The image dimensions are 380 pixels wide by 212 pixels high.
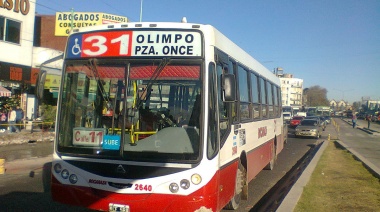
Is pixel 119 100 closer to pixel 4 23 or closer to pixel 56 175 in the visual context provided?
pixel 56 175

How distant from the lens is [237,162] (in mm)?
6566

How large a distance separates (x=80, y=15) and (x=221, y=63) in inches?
1266

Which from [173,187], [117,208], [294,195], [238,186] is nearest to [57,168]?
[117,208]

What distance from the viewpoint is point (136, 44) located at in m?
5.36

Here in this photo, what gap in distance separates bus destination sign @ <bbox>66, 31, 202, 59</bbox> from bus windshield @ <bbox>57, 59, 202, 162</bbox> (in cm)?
13

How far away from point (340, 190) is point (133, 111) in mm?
5798

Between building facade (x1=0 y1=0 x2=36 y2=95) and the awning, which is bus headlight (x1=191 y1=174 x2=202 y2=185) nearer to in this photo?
the awning

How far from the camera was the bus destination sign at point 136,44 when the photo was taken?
5.22 metres

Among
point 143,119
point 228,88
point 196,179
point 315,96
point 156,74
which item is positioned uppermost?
point 315,96

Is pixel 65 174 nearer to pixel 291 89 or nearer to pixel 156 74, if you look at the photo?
pixel 156 74

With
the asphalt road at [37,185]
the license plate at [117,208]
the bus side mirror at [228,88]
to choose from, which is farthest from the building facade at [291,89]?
the license plate at [117,208]

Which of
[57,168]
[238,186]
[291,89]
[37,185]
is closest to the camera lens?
[57,168]

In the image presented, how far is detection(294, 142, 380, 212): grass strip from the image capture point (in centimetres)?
718

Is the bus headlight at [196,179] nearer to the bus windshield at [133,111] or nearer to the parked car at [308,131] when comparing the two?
the bus windshield at [133,111]
